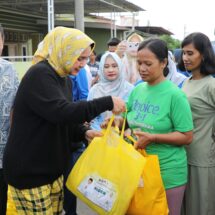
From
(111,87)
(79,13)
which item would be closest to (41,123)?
(111,87)

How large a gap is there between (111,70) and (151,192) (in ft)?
5.66

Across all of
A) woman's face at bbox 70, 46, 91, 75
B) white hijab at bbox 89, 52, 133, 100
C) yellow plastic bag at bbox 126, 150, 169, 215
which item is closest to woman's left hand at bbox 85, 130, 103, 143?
yellow plastic bag at bbox 126, 150, 169, 215

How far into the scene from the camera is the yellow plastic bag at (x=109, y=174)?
2.04m

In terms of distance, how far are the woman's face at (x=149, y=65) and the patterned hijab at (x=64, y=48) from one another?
17.1 inches

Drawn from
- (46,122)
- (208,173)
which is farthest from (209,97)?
(46,122)

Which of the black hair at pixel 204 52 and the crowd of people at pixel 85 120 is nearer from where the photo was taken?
the crowd of people at pixel 85 120

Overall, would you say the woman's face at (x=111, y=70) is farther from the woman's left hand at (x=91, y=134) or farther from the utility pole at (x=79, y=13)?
the utility pole at (x=79, y=13)

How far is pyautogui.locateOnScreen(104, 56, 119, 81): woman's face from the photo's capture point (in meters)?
3.58

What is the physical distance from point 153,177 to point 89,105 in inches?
25.8

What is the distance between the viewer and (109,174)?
2070 mm

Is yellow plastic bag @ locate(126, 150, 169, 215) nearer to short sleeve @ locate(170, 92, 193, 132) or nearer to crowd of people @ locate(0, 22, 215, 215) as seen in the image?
crowd of people @ locate(0, 22, 215, 215)

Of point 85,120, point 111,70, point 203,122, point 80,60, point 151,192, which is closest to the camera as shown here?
point 85,120

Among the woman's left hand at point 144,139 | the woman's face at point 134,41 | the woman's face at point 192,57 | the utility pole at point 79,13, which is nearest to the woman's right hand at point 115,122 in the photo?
the woman's left hand at point 144,139

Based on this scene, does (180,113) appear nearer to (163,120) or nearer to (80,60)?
(163,120)
